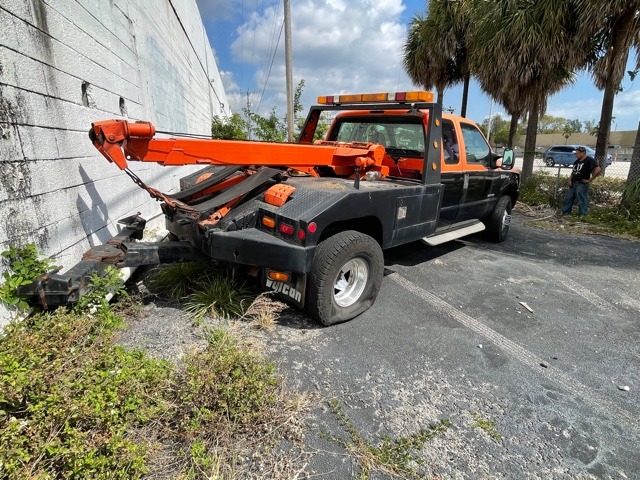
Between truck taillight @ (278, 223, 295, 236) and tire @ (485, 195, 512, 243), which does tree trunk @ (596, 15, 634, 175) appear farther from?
truck taillight @ (278, 223, 295, 236)

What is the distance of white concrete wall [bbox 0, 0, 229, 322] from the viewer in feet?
8.50

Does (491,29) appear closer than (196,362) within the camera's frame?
No

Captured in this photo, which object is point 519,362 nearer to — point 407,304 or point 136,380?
point 407,304

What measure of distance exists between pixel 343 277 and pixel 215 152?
63.7 inches

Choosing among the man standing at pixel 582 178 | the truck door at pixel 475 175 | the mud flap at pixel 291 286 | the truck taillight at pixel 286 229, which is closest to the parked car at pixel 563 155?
the man standing at pixel 582 178

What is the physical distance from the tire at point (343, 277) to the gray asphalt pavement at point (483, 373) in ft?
0.52

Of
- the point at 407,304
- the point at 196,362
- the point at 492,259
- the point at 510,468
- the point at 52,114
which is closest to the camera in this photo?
the point at 510,468

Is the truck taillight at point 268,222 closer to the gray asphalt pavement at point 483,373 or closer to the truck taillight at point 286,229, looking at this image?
the truck taillight at point 286,229

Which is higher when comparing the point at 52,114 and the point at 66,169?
the point at 52,114

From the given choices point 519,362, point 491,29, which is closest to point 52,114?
point 519,362

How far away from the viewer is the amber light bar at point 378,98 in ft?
13.1

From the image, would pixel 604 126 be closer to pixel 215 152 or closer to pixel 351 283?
pixel 351 283

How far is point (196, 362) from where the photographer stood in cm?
246

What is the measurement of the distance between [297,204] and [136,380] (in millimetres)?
1714
